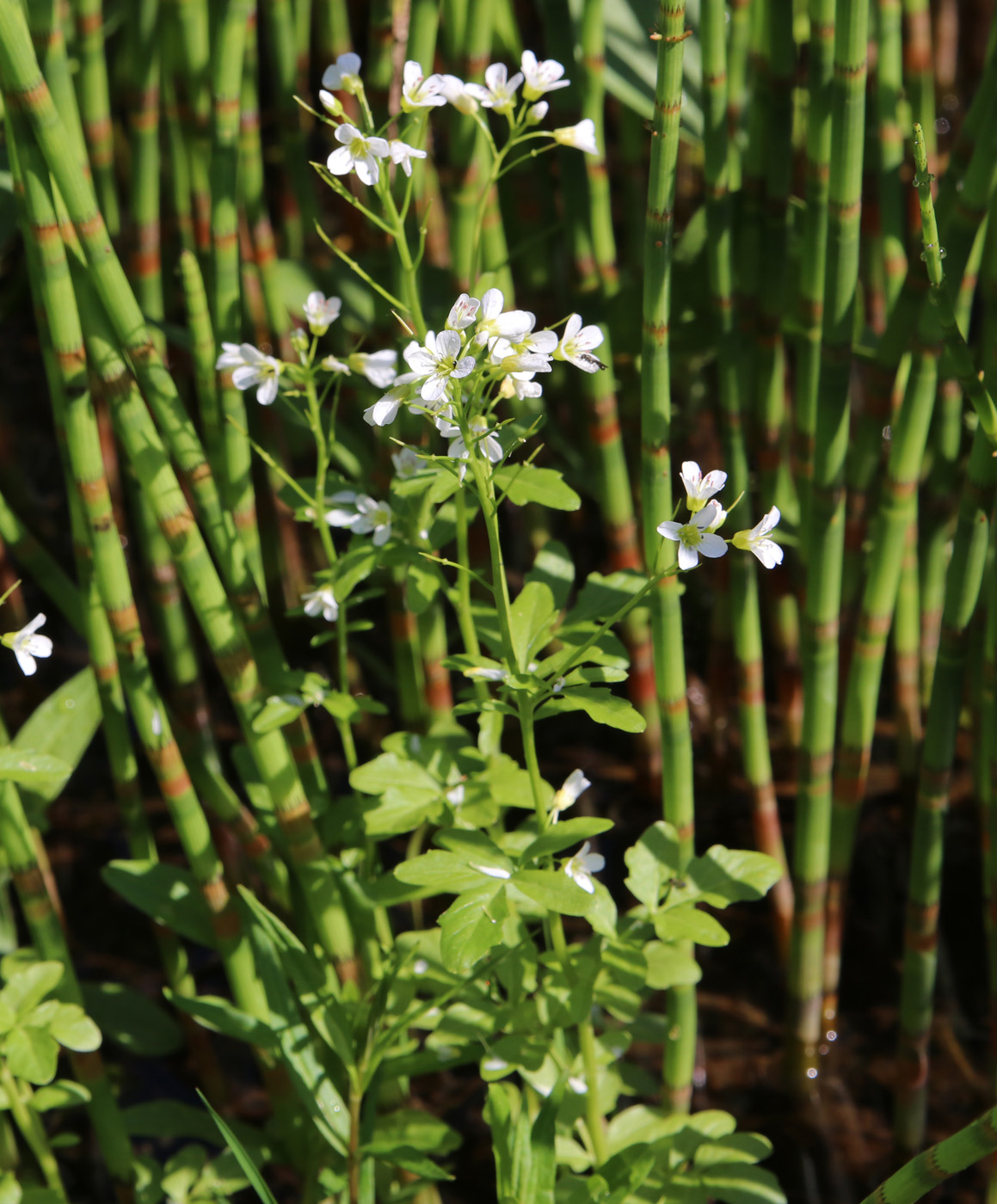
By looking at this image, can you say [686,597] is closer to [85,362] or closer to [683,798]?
[683,798]

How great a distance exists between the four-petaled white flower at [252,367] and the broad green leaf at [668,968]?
482 millimetres

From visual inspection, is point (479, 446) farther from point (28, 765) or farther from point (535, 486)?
point (28, 765)

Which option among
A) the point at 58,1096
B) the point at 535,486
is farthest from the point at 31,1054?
→ the point at 535,486

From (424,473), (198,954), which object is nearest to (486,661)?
(424,473)

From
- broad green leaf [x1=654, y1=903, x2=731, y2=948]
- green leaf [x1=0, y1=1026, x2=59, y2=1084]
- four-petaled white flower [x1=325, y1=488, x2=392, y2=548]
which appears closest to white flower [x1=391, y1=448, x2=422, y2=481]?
four-petaled white flower [x1=325, y1=488, x2=392, y2=548]

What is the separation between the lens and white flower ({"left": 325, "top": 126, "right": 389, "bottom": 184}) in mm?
655

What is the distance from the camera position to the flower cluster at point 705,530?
592 millimetres

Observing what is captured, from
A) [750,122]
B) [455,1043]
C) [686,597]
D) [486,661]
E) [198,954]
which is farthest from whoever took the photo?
[686,597]

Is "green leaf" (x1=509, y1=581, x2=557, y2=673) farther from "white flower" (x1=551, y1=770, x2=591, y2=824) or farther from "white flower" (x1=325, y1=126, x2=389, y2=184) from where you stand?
"white flower" (x1=325, y1=126, x2=389, y2=184)

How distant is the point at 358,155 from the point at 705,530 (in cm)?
31

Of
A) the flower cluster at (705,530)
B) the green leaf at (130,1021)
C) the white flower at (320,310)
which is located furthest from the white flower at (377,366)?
the green leaf at (130,1021)

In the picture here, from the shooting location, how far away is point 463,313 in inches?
23.3

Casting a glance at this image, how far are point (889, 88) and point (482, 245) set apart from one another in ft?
1.25

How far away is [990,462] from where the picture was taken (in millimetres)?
787
